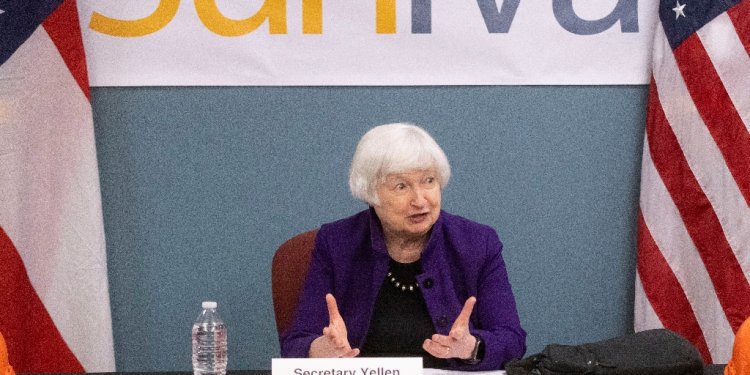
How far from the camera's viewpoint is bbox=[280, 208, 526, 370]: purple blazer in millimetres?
2570

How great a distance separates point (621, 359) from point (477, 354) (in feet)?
1.32

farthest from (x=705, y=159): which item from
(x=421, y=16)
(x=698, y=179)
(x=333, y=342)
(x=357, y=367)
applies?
(x=357, y=367)

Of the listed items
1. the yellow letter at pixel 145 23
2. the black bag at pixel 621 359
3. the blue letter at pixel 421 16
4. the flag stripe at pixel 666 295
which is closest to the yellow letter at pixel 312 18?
the blue letter at pixel 421 16

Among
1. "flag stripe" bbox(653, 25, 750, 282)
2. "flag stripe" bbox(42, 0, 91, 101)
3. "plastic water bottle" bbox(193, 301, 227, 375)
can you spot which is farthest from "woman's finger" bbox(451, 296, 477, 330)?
"flag stripe" bbox(42, 0, 91, 101)

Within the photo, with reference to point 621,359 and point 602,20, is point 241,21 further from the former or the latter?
point 621,359

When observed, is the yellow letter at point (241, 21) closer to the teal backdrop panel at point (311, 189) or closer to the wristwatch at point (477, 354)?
the teal backdrop panel at point (311, 189)

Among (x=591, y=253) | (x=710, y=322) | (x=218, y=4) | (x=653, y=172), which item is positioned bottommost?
(x=710, y=322)

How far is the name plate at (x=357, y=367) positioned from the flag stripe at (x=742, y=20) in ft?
6.82

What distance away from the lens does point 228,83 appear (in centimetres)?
356

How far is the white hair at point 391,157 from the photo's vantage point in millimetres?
2521

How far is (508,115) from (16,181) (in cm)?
189

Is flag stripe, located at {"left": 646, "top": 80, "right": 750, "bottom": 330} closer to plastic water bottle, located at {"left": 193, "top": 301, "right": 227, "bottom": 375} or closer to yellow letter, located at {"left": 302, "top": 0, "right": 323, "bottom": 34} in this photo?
yellow letter, located at {"left": 302, "top": 0, "right": 323, "bottom": 34}

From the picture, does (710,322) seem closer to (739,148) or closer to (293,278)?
(739,148)

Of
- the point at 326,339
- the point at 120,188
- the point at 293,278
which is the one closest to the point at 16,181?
the point at 120,188
